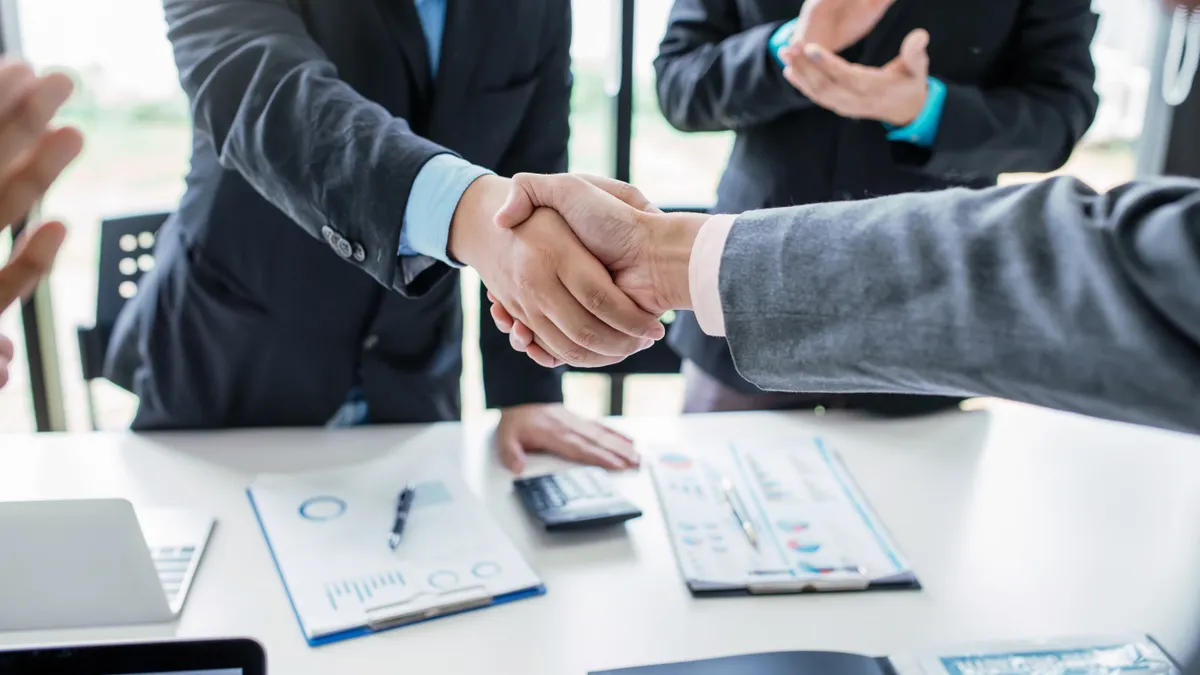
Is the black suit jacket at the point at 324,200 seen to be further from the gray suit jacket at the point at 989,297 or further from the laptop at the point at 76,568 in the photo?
the gray suit jacket at the point at 989,297

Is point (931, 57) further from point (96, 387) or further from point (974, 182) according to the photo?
point (96, 387)

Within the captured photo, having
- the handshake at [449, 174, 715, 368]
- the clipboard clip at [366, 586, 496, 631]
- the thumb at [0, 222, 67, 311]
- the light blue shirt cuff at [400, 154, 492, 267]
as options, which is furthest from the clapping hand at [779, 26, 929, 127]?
the thumb at [0, 222, 67, 311]

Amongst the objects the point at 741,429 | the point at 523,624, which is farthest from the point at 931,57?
the point at 523,624

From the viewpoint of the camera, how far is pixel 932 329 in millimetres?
693

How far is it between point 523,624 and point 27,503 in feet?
1.56

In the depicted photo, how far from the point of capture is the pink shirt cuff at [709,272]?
878 mm

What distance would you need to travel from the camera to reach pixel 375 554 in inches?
40.8

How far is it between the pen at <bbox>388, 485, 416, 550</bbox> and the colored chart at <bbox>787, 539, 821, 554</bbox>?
43cm

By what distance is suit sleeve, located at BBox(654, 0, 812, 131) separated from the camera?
1.47m

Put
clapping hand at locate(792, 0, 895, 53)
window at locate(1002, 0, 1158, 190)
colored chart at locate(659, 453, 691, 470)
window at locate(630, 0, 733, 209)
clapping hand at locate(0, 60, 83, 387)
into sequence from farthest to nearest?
window at locate(1002, 0, 1158, 190) < window at locate(630, 0, 733, 209) < clapping hand at locate(792, 0, 895, 53) < colored chart at locate(659, 453, 691, 470) < clapping hand at locate(0, 60, 83, 387)

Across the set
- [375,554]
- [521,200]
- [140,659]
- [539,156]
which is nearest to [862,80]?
[539,156]

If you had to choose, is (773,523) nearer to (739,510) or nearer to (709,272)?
(739,510)

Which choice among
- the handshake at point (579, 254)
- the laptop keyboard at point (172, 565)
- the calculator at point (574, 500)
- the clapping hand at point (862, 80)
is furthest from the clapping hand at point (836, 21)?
the laptop keyboard at point (172, 565)

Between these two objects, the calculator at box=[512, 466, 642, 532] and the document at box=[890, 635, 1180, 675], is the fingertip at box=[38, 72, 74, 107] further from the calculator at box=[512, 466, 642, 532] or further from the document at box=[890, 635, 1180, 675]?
the document at box=[890, 635, 1180, 675]
